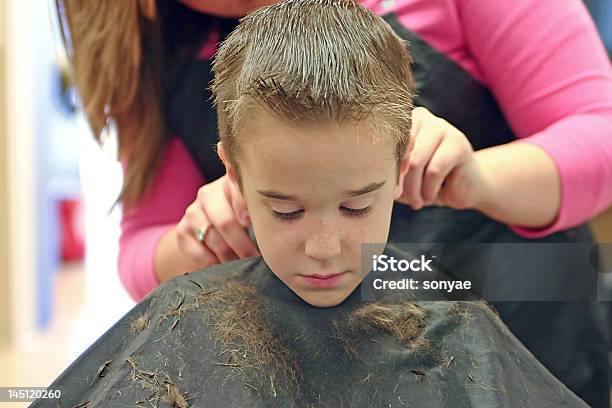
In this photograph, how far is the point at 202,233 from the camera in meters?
0.75

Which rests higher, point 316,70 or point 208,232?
point 316,70

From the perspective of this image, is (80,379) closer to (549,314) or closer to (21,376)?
(21,376)

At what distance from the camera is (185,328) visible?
2.35 ft

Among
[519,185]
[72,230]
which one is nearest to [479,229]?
[519,185]

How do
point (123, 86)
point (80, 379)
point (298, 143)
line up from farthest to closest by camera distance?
point (123, 86)
point (80, 379)
point (298, 143)

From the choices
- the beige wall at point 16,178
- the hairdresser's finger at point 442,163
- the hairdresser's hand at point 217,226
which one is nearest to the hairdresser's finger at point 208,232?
the hairdresser's hand at point 217,226

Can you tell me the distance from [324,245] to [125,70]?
33cm

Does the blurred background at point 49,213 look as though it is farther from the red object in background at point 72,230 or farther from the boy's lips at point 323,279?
the boy's lips at point 323,279

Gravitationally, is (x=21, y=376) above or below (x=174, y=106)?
below

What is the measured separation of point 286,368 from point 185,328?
10 cm

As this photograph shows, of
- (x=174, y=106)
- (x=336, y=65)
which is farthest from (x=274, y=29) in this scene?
(x=174, y=106)

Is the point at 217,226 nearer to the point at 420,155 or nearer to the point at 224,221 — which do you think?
the point at 224,221

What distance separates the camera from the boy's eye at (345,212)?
615 mm

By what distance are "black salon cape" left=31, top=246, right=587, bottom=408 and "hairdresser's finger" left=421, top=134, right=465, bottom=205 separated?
0.07m
